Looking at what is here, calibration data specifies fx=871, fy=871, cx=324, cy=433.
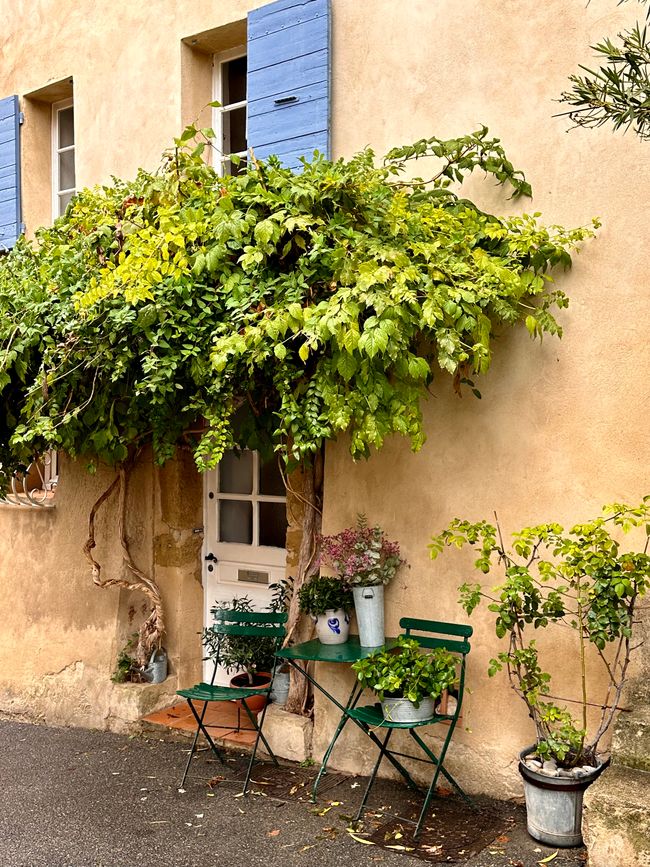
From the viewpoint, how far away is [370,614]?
16.1ft

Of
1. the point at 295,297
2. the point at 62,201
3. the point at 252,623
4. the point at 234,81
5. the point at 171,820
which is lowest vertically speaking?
the point at 171,820

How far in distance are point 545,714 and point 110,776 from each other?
278 centimetres

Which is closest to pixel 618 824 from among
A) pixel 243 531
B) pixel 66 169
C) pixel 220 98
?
pixel 243 531

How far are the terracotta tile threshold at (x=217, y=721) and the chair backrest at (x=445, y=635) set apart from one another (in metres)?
1.45

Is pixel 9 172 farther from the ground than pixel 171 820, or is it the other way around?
pixel 9 172

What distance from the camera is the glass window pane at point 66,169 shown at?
7.54m

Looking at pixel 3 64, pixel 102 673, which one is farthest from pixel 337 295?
pixel 3 64

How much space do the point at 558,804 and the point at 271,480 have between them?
2999mm

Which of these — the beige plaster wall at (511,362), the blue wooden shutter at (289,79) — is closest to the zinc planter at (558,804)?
the beige plaster wall at (511,362)

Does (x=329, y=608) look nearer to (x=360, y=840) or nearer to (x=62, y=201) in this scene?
(x=360, y=840)

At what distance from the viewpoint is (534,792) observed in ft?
13.2

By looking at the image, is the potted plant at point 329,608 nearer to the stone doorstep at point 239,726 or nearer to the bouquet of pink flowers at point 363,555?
the bouquet of pink flowers at point 363,555

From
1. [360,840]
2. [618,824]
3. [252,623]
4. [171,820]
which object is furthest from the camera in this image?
[252,623]

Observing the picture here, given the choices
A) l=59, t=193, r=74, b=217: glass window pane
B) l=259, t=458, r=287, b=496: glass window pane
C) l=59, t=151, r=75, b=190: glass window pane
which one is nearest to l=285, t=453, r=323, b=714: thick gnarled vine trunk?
l=259, t=458, r=287, b=496: glass window pane
